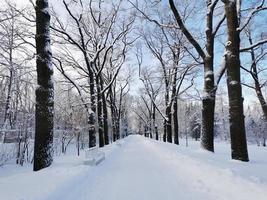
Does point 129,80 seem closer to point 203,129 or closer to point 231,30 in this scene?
point 203,129

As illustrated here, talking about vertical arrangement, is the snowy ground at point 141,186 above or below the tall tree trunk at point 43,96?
below

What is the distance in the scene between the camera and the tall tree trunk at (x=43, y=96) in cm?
830

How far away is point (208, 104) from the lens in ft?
42.4

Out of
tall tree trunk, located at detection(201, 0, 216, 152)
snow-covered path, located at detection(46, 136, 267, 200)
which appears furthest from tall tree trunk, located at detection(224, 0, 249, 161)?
tall tree trunk, located at detection(201, 0, 216, 152)

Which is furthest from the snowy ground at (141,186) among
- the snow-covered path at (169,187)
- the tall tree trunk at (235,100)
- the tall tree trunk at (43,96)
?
the tall tree trunk at (235,100)

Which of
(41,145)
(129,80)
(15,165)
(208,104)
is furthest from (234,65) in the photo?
(129,80)

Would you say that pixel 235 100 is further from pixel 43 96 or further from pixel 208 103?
pixel 43 96

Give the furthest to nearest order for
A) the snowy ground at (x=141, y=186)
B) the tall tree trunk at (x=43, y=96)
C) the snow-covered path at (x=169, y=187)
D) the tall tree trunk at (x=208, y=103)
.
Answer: the tall tree trunk at (x=208, y=103) → the tall tree trunk at (x=43, y=96) → the snow-covered path at (x=169, y=187) → the snowy ground at (x=141, y=186)

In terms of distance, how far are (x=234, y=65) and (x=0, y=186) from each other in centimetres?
824

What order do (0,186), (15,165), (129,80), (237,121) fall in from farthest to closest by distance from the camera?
(129,80), (15,165), (237,121), (0,186)

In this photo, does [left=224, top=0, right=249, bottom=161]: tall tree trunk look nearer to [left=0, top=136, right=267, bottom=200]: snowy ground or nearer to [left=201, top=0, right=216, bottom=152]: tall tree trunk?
[left=0, top=136, right=267, bottom=200]: snowy ground

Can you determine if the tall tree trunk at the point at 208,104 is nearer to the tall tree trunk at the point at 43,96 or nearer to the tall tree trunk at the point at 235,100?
the tall tree trunk at the point at 235,100

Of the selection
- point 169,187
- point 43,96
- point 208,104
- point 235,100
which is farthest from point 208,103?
point 43,96

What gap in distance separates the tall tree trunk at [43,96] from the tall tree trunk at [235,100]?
613 cm
